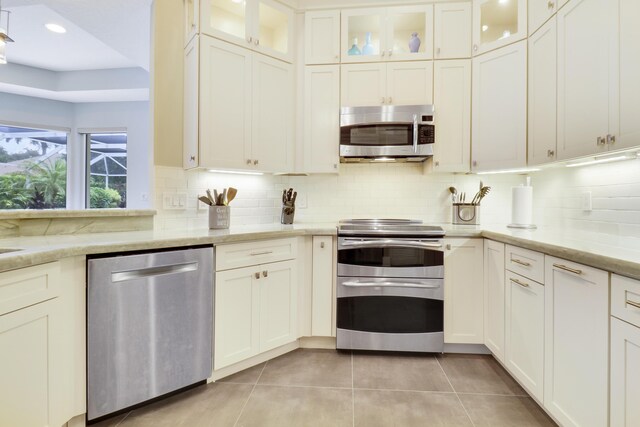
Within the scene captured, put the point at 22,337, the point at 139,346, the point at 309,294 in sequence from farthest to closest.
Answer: the point at 309,294 < the point at 139,346 < the point at 22,337

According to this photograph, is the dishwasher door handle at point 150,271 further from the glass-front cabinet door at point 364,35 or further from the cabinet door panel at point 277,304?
the glass-front cabinet door at point 364,35

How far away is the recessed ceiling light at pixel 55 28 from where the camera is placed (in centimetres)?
337

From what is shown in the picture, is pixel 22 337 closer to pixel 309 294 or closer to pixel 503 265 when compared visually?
pixel 309 294

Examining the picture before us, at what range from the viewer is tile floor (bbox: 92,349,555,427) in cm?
164

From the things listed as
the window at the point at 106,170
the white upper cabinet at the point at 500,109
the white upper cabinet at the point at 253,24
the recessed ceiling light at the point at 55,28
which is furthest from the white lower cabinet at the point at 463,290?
the window at the point at 106,170

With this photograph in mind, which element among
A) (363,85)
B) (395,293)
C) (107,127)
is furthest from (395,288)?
(107,127)

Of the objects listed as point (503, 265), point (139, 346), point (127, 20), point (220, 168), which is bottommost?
point (139, 346)

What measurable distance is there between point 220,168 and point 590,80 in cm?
234

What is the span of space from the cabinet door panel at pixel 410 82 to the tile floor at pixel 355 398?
2.09m

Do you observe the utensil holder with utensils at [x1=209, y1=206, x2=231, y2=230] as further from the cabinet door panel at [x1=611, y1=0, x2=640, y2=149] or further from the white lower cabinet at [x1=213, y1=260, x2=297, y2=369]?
the cabinet door panel at [x1=611, y1=0, x2=640, y2=149]

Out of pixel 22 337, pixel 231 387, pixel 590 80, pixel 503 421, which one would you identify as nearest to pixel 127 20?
pixel 22 337

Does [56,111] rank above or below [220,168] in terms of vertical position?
above

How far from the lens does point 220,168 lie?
92.7 inches

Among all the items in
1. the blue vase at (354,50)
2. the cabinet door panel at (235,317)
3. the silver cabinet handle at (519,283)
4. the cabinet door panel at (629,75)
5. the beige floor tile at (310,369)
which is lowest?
the beige floor tile at (310,369)
